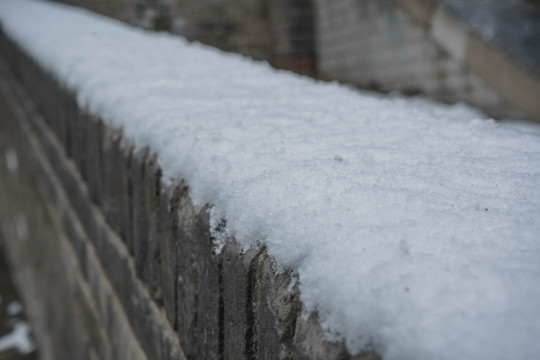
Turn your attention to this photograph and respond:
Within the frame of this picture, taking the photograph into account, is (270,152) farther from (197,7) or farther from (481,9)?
(197,7)

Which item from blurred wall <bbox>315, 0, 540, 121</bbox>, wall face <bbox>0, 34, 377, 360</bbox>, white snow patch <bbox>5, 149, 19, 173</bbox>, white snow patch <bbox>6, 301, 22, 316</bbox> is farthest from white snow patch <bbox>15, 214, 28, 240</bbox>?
blurred wall <bbox>315, 0, 540, 121</bbox>

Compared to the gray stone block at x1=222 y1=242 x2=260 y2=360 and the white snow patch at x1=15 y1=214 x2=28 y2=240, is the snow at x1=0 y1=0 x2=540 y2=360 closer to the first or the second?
the gray stone block at x1=222 y1=242 x2=260 y2=360

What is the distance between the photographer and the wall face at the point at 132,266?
2.07 feet

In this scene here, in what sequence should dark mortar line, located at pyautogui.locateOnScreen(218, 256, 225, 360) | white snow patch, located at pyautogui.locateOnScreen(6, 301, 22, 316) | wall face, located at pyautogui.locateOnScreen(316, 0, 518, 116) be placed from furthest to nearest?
white snow patch, located at pyautogui.locateOnScreen(6, 301, 22, 316) < wall face, located at pyautogui.locateOnScreen(316, 0, 518, 116) < dark mortar line, located at pyautogui.locateOnScreen(218, 256, 225, 360)

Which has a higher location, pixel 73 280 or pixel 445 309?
pixel 445 309

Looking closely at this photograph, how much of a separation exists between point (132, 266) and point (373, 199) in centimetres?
84

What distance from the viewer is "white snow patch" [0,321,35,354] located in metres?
4.86

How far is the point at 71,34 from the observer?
9.12 ft

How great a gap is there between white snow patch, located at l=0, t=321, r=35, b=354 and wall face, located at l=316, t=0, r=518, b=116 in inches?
191

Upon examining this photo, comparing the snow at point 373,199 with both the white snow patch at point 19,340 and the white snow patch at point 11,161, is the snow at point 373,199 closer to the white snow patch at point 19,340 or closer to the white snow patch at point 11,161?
the white snow patch at point 11,161

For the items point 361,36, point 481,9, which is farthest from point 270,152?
point 361,36

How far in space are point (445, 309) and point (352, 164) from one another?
385mm

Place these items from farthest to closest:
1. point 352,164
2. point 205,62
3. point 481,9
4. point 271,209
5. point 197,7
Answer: point 197,7, point 481,9, point 205,62, point 352,164, point 271,209

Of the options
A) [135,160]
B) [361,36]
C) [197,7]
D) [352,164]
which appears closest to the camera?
[352,164]
